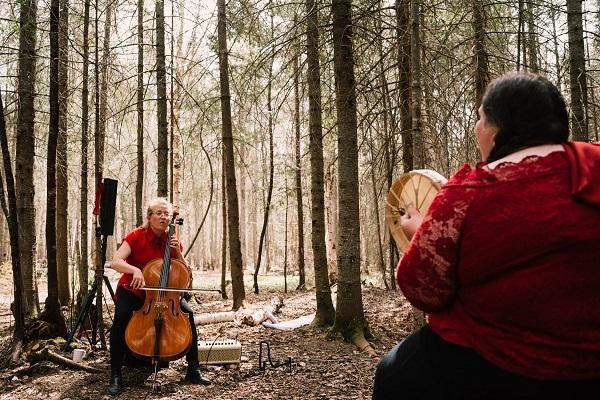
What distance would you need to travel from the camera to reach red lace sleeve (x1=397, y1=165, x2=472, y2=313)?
1244mm

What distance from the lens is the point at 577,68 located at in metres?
4.92

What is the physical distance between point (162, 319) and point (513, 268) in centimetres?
373

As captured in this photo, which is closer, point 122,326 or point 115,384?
point 115,384

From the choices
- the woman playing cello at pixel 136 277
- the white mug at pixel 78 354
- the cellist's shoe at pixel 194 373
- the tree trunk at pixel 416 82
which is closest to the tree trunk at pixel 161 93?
the woman playing cello at pixel 136 277

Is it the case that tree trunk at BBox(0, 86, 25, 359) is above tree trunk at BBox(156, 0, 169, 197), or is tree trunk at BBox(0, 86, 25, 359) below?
below

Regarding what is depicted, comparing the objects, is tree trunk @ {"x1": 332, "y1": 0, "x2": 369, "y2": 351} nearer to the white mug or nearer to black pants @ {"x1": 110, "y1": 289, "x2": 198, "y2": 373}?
black pants @ {"x1": 110, "y1": 289, "x2": 198, "y2": 373}

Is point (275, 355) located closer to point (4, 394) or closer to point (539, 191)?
point (4, 394)

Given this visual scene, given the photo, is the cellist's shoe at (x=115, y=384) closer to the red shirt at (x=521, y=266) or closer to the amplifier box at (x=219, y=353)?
the amplifier box at (x=219, y=353)

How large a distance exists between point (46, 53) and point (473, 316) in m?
9.59

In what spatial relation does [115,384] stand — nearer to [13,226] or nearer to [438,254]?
[13,226]

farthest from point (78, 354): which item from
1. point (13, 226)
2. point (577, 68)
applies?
point (577, 68)

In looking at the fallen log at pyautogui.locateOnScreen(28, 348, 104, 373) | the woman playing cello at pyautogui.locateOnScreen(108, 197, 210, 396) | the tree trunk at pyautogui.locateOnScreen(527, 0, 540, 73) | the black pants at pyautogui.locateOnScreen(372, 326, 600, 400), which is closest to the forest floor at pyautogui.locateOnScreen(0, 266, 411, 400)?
the fallen log at pyautogui.locateOnScreen(28, 348, 104, 373)

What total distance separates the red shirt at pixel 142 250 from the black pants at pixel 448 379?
3.60 metres

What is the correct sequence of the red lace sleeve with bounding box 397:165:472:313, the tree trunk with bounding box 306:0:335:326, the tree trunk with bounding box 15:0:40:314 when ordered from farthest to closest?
1. the tree trunk with bounding box 306:0:335:326
2. the tree trunk with bounding box 15:0:40:314
3. the red lace sleeve with bounding box 397:165:472:313
